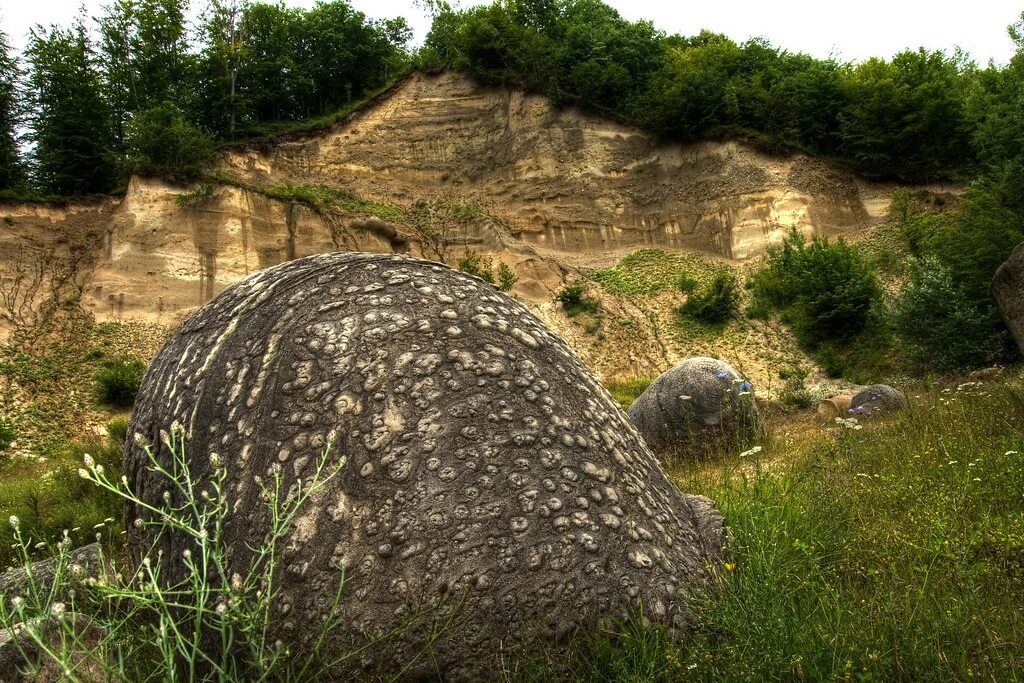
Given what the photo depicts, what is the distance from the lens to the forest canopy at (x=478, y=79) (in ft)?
86.5

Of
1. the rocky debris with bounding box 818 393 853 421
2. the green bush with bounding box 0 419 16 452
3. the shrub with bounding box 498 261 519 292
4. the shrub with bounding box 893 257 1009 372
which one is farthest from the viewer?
the shrub with bounding box 498 261 519 292

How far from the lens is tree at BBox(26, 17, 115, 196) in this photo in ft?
86.7

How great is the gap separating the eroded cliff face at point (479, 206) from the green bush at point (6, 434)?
15.1 ft

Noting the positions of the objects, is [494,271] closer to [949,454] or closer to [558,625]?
[949,454]

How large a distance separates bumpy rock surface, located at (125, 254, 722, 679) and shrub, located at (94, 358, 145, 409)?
20168mm

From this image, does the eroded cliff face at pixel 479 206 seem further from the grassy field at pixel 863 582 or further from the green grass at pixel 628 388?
the grassy field at pixel 863 582

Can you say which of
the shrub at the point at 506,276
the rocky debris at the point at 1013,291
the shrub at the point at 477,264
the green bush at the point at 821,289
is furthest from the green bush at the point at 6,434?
the green bush at the point at 821,289

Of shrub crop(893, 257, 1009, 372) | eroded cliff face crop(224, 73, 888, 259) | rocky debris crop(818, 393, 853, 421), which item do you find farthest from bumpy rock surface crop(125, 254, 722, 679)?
eroded cliff face crop(224, 73, 888, 259)

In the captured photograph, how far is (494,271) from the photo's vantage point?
90.4ft

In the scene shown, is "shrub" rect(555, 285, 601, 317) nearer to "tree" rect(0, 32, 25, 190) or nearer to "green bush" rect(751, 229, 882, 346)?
"green bush" rect(751, 229, 882, 346)

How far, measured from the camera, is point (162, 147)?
24.4 meters

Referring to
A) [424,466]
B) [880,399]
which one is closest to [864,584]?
[424,466]

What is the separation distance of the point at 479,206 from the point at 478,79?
740 centimetres

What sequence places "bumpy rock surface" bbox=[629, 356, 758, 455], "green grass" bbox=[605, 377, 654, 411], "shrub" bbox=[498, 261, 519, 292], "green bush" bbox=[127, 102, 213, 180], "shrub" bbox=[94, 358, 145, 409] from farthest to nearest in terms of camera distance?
"shrub" bbox=[498, 261, 519, 292] → "green bush" bbox=[127, 102, 213, 180] → "green grass" bbox=[605, 377, 654, 411] → "shrub" bbox=[94, 358, 145, 409] → "bumpy rock surface" bbox=[629, 356, 758, 455]
